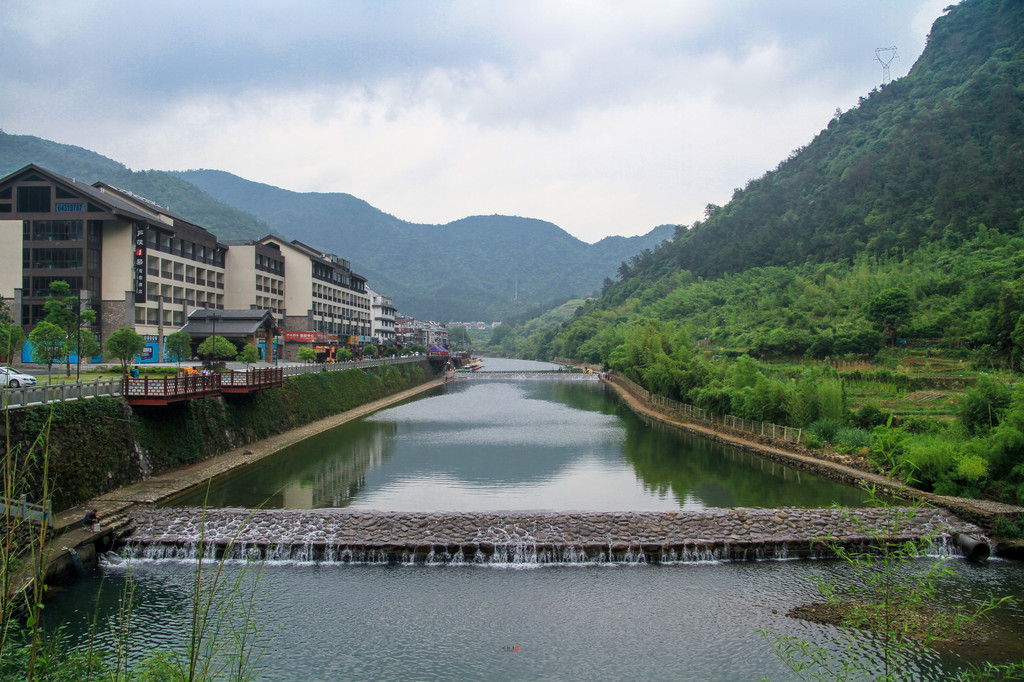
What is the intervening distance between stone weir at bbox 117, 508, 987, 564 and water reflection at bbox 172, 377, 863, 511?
1.63 metres

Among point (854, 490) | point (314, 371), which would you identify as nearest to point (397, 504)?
point (854, 490)

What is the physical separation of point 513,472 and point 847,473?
11.5 meters

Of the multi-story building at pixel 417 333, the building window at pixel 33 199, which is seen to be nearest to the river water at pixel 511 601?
the building window at pixel 33 199

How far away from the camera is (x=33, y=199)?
115ft

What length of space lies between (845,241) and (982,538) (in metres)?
64.5

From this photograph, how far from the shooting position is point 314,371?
3822 cm

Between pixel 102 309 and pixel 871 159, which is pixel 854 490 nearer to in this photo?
pixel 102 309

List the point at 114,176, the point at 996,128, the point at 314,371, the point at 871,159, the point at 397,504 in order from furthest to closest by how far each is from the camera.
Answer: the point at 114,176 → the point at 871,159 → the point at 996,128 → the point at 314,371 → the point at 397,504

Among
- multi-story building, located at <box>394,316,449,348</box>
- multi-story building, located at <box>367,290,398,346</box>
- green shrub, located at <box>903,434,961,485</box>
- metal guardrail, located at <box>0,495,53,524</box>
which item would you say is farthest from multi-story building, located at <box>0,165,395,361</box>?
multi-story building, located at <box>394,316,449,348</box>

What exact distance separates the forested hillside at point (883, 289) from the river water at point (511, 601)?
392 centimetres

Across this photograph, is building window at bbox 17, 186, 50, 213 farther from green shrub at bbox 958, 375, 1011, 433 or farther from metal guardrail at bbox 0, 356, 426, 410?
green shrub at bbox 958, 375, 1011, 433

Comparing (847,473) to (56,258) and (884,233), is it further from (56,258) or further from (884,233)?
(884,233)

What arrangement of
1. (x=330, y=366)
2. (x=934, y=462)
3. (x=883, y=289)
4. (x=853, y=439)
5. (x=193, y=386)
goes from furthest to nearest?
(x=883, y=289), (x=330, y=366), (x=853, y=439), (x=193, y=386), (x=934, y=462)

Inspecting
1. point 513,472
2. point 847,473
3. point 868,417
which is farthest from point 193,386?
point 868,417
